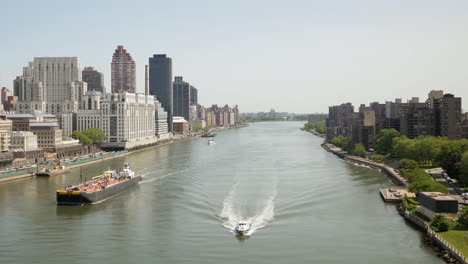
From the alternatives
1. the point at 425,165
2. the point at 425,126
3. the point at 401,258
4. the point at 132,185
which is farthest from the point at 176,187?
the point at 425,126

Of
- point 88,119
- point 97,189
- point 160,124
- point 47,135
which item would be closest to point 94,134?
point 88,119

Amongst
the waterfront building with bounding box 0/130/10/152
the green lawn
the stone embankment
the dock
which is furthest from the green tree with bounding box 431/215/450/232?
the waterfront building with bounding box 0/130/10/152

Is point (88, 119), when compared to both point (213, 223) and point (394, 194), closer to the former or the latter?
point (394, 194)

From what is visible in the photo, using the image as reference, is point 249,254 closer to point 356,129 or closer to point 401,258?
point 401,258

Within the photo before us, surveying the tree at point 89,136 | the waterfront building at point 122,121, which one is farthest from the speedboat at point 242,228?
the waterfront building at point 122,121

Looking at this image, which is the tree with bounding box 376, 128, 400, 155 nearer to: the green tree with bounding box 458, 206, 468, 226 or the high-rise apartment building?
the high-rise apartment building

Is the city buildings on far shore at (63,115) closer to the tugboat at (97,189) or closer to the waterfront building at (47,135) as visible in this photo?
the waterfront building at (47,135)
